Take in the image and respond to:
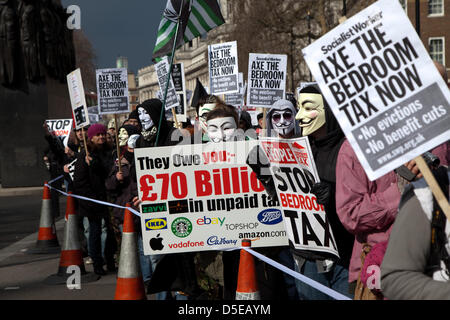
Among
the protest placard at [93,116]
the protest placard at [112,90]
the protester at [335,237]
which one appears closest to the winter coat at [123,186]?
the protester at [335,237]

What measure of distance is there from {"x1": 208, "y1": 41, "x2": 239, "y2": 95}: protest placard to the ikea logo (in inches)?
316

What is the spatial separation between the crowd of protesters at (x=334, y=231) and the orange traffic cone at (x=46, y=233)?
3419 mm

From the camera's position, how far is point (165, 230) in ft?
15.6

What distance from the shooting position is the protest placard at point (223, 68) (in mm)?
12789

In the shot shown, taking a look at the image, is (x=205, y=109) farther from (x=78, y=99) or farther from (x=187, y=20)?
(x=78, y=99)

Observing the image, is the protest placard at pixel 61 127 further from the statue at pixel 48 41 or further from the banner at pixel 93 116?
the banner at pixel 93 116

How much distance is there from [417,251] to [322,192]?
155cm

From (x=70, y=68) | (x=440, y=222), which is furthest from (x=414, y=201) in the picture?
(x=70, y=68)

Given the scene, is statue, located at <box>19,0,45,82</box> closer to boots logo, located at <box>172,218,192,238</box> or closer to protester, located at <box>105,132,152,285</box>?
protester, located at <box>105,132,152,285</box>

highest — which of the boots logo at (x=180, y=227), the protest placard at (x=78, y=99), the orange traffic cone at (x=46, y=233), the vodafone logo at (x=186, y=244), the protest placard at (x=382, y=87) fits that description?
the protest placard at (x=78, y=99)

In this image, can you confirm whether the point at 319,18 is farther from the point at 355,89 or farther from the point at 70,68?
the point at 355,89

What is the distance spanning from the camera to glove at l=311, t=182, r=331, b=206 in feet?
12.5

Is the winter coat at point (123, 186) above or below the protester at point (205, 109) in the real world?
below

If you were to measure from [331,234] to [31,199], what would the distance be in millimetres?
17242
